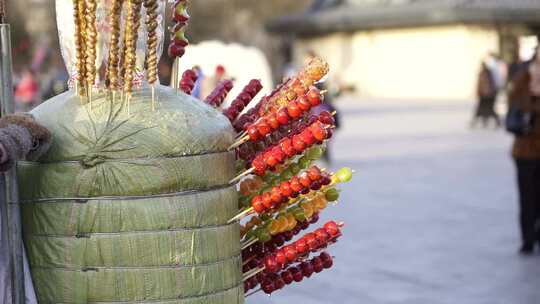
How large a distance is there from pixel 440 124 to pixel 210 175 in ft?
74.5

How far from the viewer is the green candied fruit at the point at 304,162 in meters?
3.60

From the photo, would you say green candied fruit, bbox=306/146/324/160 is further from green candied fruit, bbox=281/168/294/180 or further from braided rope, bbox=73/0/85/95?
braided rope, bbox=73/0/85/95

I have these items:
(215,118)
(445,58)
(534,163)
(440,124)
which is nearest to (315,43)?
(445,58)

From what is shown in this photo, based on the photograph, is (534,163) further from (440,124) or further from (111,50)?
(440,124)

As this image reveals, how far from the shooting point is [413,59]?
42.2 metres

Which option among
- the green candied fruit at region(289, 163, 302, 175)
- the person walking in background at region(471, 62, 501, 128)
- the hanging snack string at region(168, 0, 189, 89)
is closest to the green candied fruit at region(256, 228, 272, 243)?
the green candied fruit at region(289, 163, 302, 175)

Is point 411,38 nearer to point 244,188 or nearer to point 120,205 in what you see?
point 244,188

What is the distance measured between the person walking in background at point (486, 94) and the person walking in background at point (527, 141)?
14.4m

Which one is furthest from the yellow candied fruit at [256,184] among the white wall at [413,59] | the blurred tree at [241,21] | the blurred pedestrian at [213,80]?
the blurred tree at [241,21]

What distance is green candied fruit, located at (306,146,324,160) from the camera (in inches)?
141

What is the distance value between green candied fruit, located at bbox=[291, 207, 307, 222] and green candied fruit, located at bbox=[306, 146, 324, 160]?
179 millimetres

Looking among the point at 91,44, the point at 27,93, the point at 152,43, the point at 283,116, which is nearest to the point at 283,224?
the point at 283,116

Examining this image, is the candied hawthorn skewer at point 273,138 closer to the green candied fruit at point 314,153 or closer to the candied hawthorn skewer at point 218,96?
the green candied fruit at point 314,153

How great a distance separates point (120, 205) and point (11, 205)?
31cm
